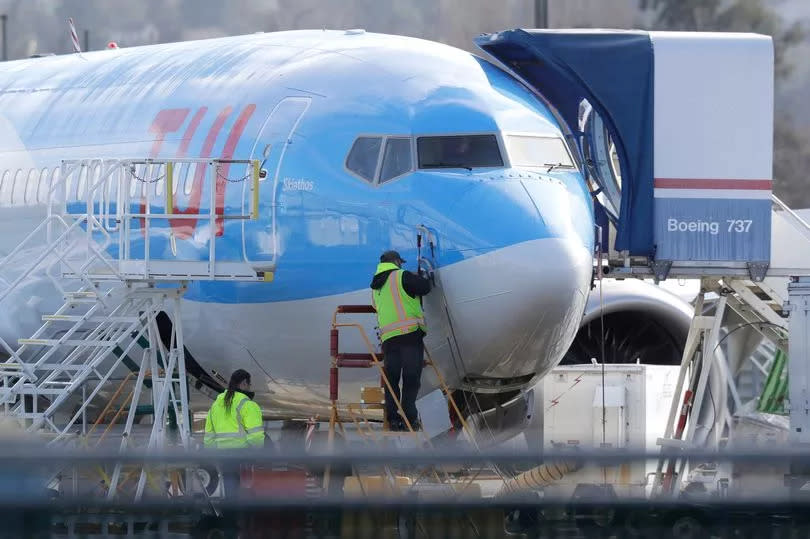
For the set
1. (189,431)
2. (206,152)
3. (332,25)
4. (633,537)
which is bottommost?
(189,431)

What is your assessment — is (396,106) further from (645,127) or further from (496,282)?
(645,127)

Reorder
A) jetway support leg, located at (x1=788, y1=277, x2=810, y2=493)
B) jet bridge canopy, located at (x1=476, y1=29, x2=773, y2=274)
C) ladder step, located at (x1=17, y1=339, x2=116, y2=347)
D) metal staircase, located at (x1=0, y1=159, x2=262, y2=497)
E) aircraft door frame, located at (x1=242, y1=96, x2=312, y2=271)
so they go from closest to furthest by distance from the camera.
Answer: metal staircase, located at (x1=0, y1=159, x2=262, y2=497), aircraft door frame, located at (x1=242, y1=96, x2=312, y2=271), ladder step, located at (x1=17, y1=339, x2=116, y2=347), jetway support leg, located at (x1=788, y1=277, x2=810, y2=493), jet bridge canopy, located at (x1=476, y1=29, x2=773, y2=274)

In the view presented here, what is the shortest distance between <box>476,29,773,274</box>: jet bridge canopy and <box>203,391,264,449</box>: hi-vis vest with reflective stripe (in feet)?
13.3

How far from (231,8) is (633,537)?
37562 mm

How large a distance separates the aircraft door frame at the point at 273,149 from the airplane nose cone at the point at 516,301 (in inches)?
56.9

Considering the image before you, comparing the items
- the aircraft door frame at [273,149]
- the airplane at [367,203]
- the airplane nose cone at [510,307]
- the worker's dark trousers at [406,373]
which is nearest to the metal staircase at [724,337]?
the airplane nose cone at [510,307]

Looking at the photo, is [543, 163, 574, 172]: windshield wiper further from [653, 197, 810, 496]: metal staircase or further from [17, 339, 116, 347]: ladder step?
[17, 339, 116, 347]: ladder step

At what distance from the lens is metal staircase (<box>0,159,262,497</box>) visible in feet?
42.5

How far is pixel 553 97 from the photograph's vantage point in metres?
15.2

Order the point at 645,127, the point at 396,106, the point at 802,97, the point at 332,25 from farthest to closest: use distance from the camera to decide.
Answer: the point at 332,25, the point at 802,97, the point at 645,127, the point at 396,106

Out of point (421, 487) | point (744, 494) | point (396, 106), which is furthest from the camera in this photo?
point (396, 106)

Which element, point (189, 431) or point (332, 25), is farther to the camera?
point (332, 25)

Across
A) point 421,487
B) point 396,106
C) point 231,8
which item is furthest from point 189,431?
point 231,8

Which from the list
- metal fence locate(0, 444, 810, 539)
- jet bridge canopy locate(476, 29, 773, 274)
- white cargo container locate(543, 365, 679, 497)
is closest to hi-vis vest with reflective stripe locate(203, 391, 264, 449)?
jet bridge canopy locate(476, 29, 773, 274)
